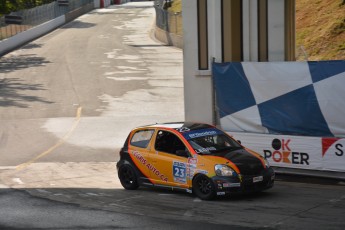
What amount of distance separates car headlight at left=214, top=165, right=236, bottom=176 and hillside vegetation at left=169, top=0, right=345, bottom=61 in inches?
619

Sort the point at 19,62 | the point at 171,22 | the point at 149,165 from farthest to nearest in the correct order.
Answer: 1. the point at 171,22
2. the point at 19,62
3. the point at 149,165

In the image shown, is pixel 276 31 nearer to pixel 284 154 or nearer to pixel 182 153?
pixel 284 154

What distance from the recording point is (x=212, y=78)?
2019cm

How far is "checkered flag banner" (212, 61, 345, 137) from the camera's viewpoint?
1730cm

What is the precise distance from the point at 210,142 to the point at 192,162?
2.91 feet

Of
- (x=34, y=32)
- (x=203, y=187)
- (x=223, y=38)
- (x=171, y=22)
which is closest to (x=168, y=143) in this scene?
(x=203, y=187)

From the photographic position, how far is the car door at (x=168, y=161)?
1566 cm

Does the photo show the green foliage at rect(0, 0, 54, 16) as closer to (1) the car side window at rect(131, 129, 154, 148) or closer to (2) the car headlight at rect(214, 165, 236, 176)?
(1) the car side window at rect(131, 129, 154, 148)

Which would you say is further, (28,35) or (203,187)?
(28,35)

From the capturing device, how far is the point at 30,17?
5841 cm

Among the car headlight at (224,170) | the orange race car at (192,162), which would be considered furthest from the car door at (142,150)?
the car headlight at (224,170)

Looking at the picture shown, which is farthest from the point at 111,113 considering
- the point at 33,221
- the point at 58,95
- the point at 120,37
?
the point at 120,37

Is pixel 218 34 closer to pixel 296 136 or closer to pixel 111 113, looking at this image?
pixel 296 136

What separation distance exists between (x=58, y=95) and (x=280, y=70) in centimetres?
1960
